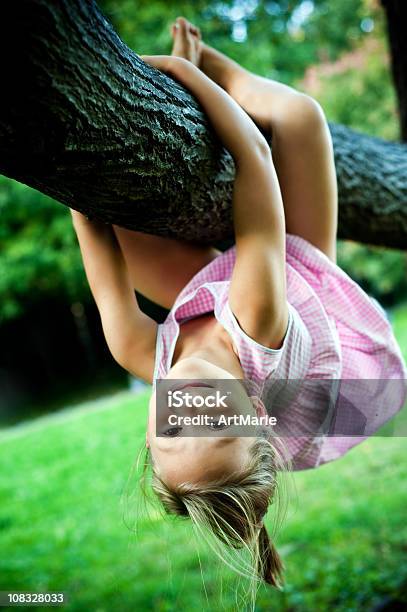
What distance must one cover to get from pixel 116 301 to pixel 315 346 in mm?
606

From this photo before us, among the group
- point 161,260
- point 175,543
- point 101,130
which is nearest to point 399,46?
point 161,260

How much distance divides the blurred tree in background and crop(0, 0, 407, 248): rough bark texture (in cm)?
475

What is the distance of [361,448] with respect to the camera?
5043mm

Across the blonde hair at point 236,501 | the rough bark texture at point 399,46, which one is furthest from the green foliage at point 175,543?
the rough bark texture at point 399,46

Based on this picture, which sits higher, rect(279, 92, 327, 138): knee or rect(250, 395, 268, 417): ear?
rect(279, 92, 327, 138): knee

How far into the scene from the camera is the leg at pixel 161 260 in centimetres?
201

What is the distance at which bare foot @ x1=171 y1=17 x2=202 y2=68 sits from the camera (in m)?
2.00

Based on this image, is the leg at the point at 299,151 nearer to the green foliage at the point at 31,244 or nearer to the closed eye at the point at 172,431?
the closed eye at the point at 172,431

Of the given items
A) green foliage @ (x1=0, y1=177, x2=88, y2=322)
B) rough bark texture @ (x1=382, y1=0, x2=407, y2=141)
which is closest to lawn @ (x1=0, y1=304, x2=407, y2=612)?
rough bark texture @ (x1=382, y1=0, x2=407, y2=141)

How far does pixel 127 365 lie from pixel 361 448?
3.69 metres

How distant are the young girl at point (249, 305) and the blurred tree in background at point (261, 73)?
450cm

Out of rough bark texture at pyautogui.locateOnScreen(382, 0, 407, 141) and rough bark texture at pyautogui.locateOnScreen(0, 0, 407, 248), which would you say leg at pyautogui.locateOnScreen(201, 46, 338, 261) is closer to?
rough bark texture at pyautogui.locateOnScreen(0, 0, 407, 248)

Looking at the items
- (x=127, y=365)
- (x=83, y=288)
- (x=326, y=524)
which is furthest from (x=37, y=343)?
(x=127, y=365)

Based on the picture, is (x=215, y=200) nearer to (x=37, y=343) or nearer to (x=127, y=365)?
(x=127, y=365)
